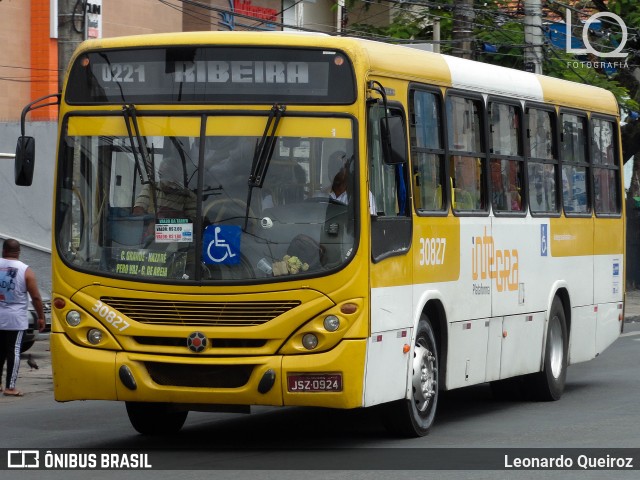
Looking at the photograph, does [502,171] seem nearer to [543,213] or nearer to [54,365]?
[543,213]

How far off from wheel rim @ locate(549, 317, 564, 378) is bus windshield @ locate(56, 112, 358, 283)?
506 centimetres

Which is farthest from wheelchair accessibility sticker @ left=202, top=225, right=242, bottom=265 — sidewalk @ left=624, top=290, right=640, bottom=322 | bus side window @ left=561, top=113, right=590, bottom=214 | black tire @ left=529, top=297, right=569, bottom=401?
sidewalk @ left=624, top=290, right=640, bottom=322

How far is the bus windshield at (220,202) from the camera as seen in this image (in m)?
10.4

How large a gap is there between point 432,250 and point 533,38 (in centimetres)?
1355

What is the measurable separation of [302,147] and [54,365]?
2.36 meters

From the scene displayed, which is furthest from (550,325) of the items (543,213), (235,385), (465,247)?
(235,385)

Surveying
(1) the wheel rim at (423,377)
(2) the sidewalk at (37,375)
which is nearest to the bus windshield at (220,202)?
(1) the wheel rim at (423,377)

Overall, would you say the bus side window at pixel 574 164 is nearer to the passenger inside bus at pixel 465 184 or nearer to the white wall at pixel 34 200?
the passenger inside bus at pixel 465 184

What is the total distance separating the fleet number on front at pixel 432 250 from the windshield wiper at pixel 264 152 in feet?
5.73

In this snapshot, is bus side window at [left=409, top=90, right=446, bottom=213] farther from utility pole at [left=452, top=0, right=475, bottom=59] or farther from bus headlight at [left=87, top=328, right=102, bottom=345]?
utility pole at [left=452, top=0, right=475, bottom=59]

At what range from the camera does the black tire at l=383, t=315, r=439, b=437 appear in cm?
1132

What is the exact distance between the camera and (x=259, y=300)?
10.3 meters

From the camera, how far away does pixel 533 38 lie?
81.1 ft

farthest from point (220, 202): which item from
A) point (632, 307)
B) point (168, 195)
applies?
point (632, 307)
